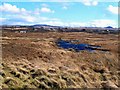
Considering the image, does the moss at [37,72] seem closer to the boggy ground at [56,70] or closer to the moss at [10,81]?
the boggy ground at [56,70]

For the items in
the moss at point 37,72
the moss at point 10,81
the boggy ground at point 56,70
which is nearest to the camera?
the moss at point 10,81

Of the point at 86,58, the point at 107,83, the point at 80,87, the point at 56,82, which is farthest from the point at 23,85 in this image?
the point at 86,58

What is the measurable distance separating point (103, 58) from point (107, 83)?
947cm

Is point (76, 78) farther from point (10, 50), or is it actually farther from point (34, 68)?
point (10, 50)

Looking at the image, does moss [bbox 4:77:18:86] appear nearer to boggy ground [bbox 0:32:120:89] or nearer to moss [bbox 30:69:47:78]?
boggy ground [bbox 0:32:120:89]

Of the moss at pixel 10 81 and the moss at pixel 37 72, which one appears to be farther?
the moss at pixel 37 72

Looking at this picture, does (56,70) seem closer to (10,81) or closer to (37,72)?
(37,72)

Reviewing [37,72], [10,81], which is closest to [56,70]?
[37,72]

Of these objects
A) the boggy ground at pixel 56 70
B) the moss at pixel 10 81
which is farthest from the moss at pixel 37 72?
the moss at pixel 10 81

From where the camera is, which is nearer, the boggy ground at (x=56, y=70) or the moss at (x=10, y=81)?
the moss at (x=10, y=81)

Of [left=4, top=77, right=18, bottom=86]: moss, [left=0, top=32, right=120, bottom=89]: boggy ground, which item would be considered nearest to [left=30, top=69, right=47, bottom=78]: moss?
[left=0, top=32, right=120, bottom=89]: boggy ground

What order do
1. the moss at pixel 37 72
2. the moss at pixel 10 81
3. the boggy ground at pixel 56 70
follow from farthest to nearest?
the moss at pixel 37 72 → the boggy ground at pixel 56 70 → the moss at pixel 10 81

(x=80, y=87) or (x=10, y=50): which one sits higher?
(x=10, y=50)

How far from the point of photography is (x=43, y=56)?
3272 cm
